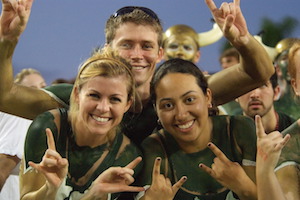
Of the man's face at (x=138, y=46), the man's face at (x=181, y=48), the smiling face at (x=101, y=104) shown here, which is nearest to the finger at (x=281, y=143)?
the smiling face at (x=101, y=104)

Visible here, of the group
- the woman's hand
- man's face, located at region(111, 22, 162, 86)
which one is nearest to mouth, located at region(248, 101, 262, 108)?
man's face, located at region(111, 22, 162, 86)

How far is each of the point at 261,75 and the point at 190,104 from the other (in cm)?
33

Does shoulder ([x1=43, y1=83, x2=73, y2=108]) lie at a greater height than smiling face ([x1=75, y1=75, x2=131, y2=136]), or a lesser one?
greater

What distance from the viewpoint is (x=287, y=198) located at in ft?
5.46

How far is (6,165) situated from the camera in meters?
2.63

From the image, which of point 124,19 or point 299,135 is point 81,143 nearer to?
point 124,19

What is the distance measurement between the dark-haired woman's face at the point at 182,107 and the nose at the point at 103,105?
0.64ft

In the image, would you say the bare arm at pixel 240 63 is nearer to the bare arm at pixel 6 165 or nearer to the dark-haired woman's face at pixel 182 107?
the dark-haired woman's face at pixel 182 107

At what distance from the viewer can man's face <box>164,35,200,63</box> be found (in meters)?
3.74

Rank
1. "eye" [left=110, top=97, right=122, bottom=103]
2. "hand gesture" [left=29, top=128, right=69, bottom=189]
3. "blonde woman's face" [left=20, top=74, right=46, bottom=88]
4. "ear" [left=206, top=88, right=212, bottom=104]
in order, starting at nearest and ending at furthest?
"hand gesture" [left=29, top=128, right=69, bottom=189], "eye" [left=110, top=97, right=122, bottom=103], "ear" [left=206, top=88, right=212, bottom=104], "blonde woman's face" [left=20, top=74, right=46, bottom=88]

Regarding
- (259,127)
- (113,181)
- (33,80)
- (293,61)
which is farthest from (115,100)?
(33,80)

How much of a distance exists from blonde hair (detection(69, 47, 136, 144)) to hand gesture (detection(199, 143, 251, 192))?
37 centimetres

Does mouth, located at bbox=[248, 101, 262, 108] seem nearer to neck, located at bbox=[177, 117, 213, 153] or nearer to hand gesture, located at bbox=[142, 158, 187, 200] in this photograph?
neck, located at bbox=[177, 117, 213, 153]

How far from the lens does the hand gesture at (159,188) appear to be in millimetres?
1682
